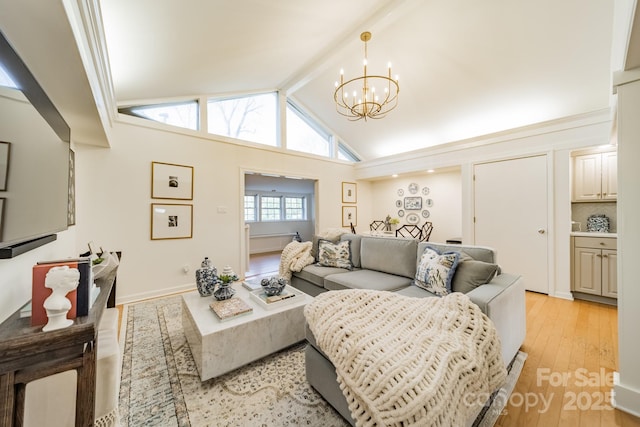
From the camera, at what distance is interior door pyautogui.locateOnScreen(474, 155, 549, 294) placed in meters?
3.37

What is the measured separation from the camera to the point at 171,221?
345 centimetres

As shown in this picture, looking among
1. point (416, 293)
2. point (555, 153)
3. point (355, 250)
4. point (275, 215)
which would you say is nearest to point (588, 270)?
point (555, 153)

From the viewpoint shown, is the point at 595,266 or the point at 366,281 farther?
the point at 595,266

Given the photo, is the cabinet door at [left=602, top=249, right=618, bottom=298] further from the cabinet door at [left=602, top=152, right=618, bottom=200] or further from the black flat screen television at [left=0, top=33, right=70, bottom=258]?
the black flat screen television at [left=0, top=33, right=70, bottom=258]

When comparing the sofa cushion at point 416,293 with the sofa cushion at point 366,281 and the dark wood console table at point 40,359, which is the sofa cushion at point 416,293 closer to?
the sofa cushion at point 366,281

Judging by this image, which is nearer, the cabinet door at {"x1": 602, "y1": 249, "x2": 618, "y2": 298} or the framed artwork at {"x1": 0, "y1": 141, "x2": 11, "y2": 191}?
the framed artwork at {"x1": 0, "y1": 141, "x2": 11, "y2": 191}

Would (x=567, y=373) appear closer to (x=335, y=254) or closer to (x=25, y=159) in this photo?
(x=335, y=254)

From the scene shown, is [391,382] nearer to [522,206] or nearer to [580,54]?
[522,206]

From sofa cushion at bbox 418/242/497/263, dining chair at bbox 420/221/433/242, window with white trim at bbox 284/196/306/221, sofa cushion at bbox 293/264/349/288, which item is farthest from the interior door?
window with white trim at bbox 284/196/306/221

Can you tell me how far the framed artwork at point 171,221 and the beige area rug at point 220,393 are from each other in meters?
1.65

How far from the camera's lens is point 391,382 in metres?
0.95

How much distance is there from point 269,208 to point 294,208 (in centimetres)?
99

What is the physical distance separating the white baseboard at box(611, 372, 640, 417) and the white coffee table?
202 centimetres

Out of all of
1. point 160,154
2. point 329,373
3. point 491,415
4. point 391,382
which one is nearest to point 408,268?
point 491,415
